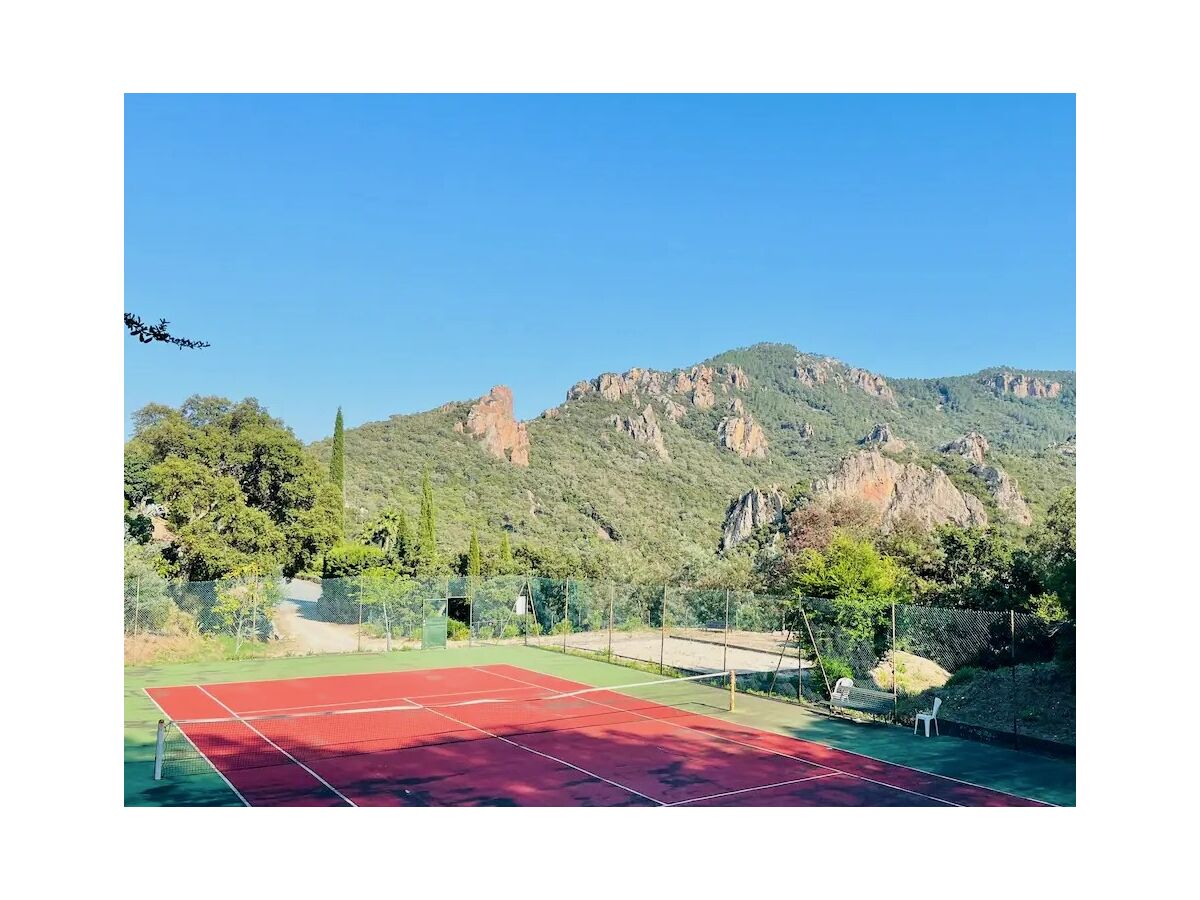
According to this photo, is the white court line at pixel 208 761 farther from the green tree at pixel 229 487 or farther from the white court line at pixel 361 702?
the green tree at pixel 229 487

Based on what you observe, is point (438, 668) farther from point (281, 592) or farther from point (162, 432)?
point (162, 432)

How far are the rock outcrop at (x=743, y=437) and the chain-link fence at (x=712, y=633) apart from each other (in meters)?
34.4

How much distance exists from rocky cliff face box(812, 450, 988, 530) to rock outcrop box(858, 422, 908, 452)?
17.2ft

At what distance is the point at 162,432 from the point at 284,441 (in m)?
3.26

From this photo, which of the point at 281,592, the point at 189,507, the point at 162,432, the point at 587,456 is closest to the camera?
the point at 281,592

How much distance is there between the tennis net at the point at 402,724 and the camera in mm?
10727

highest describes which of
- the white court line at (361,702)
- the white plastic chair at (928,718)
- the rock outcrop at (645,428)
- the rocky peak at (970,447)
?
the rock outcrop at (645,428)

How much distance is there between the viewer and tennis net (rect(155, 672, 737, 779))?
10.7 metres

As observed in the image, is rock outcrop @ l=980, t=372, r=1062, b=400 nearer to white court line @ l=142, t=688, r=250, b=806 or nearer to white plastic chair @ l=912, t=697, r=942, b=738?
white plastic chair @ l=912, t=697, r=942, b=738

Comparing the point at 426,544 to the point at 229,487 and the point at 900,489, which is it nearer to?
the point at 229,487

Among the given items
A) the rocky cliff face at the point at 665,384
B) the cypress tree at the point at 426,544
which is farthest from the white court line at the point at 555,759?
the rocky cliff face at the point at 665,384

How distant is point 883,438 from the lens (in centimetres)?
5891

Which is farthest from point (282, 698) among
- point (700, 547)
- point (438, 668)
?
point (700, 547)

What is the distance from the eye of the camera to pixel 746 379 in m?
68.4
